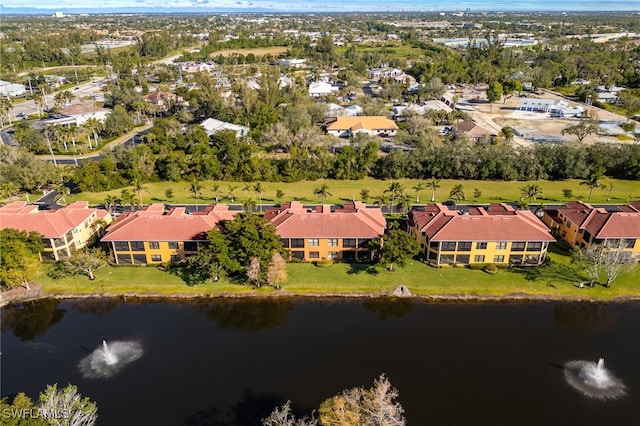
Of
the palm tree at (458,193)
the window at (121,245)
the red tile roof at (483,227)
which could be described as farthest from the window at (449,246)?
the window at (121,245)

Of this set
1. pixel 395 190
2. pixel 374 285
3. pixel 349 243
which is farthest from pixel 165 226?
pixel 395 190

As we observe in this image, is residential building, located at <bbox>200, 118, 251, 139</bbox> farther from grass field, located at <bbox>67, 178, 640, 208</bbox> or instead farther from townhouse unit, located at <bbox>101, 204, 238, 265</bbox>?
townhouse unit, located at <bbox>101, 204, 238, 265</bbox>

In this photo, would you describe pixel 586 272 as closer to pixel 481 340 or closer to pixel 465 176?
pixel 481 340

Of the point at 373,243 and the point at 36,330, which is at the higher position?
the point at 373,243

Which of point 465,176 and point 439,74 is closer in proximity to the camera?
point 465,176

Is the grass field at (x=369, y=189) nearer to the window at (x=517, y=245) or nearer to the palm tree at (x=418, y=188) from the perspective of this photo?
the palm tree at (x=418, y=188)

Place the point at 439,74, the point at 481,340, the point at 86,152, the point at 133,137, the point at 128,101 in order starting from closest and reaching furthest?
1. the point at 481,340
2. the point at 86,152
3. the point at 133,137
4. the point at 128,101
5. the point at 439,74

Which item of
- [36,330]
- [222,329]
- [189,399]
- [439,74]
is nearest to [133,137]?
[36,330]

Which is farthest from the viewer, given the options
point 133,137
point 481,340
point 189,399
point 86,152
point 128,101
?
point 128,101
